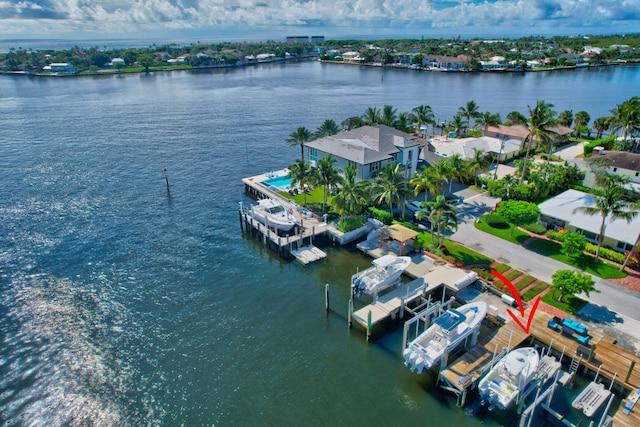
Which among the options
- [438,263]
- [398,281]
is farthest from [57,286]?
[438,263]

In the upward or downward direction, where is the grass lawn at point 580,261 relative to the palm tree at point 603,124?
downward

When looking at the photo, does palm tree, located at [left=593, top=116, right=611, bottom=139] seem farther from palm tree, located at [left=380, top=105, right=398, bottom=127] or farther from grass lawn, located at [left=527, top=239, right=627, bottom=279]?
grass lawn, located at [left=527, top=239, right=627, bottom=279]

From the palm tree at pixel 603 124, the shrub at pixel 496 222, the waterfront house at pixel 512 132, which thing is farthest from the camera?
the palm tree at pixel 603 124

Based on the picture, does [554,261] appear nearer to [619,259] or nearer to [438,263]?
[619,259]

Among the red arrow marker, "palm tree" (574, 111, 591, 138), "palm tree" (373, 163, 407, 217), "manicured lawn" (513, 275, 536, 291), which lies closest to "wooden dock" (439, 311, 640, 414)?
the red arrow marker

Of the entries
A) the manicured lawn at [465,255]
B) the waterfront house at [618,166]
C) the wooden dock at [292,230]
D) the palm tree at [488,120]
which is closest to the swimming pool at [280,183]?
the wooden dock at [292,230]

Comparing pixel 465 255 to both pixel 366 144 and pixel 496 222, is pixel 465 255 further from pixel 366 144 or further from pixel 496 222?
pixel 366 144

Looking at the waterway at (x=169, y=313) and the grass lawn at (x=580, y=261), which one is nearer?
the waterway at (x=169, y=313)

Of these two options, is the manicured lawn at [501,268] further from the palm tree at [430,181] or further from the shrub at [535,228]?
the palm tree at [430,181]
